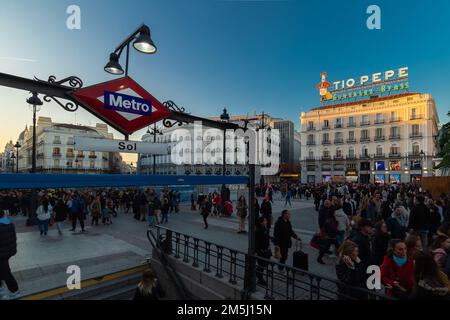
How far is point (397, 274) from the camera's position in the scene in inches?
146

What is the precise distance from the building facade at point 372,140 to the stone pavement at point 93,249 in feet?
150

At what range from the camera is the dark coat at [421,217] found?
7562 millimetres

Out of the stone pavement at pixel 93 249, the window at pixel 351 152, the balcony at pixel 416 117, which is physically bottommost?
the stone pavement at pixel 93 249

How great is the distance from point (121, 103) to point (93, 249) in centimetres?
645

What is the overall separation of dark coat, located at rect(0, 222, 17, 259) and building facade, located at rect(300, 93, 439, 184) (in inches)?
2104

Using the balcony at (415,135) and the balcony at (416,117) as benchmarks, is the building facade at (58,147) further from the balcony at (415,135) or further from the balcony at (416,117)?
the balcony at (416,117)

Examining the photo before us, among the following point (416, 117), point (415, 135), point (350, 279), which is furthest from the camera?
point (415, 135)

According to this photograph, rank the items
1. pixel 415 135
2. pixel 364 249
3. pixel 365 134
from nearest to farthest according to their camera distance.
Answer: pixel 364 249 < pixel 415 135 < pixel 365 134

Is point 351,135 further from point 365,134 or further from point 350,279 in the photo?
point 350,279

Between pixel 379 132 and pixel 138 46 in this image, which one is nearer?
pixel 138 46

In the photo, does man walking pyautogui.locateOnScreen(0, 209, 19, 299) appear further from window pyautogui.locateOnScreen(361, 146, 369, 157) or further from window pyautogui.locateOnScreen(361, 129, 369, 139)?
window pyautogui.locateOnScreen(361, 129, 369, 139)

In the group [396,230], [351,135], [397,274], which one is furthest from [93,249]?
[351,135]

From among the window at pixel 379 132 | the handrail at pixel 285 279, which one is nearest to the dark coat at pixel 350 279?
the handrail at pixel 285 279
